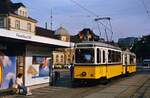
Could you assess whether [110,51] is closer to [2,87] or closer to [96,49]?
[96,49]

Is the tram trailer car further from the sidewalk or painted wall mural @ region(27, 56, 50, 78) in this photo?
painted wall mural @ region(27, 56, 50, 78)

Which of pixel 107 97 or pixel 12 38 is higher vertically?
pixel 12 38

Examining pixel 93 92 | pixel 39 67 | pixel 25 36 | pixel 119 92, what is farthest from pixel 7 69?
pixel 119 92

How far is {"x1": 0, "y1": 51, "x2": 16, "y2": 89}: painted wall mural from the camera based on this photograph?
23.3m

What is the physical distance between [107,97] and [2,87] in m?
5.89

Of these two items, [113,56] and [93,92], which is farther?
[113,56]

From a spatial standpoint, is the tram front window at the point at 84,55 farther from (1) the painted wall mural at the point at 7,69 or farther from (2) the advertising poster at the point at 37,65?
(1) the painted wall mural at the point at 7,69

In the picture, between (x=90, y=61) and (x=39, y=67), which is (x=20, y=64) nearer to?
(x=39, y=67)

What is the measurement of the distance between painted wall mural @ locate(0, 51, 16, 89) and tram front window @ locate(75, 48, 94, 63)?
20.1 feet

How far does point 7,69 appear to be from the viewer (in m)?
24.0

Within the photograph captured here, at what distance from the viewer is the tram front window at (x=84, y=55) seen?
96.6 feet

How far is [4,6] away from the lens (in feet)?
271

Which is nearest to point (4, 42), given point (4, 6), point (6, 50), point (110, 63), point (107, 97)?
point (6, 50)

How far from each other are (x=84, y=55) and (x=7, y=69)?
23.7ft
